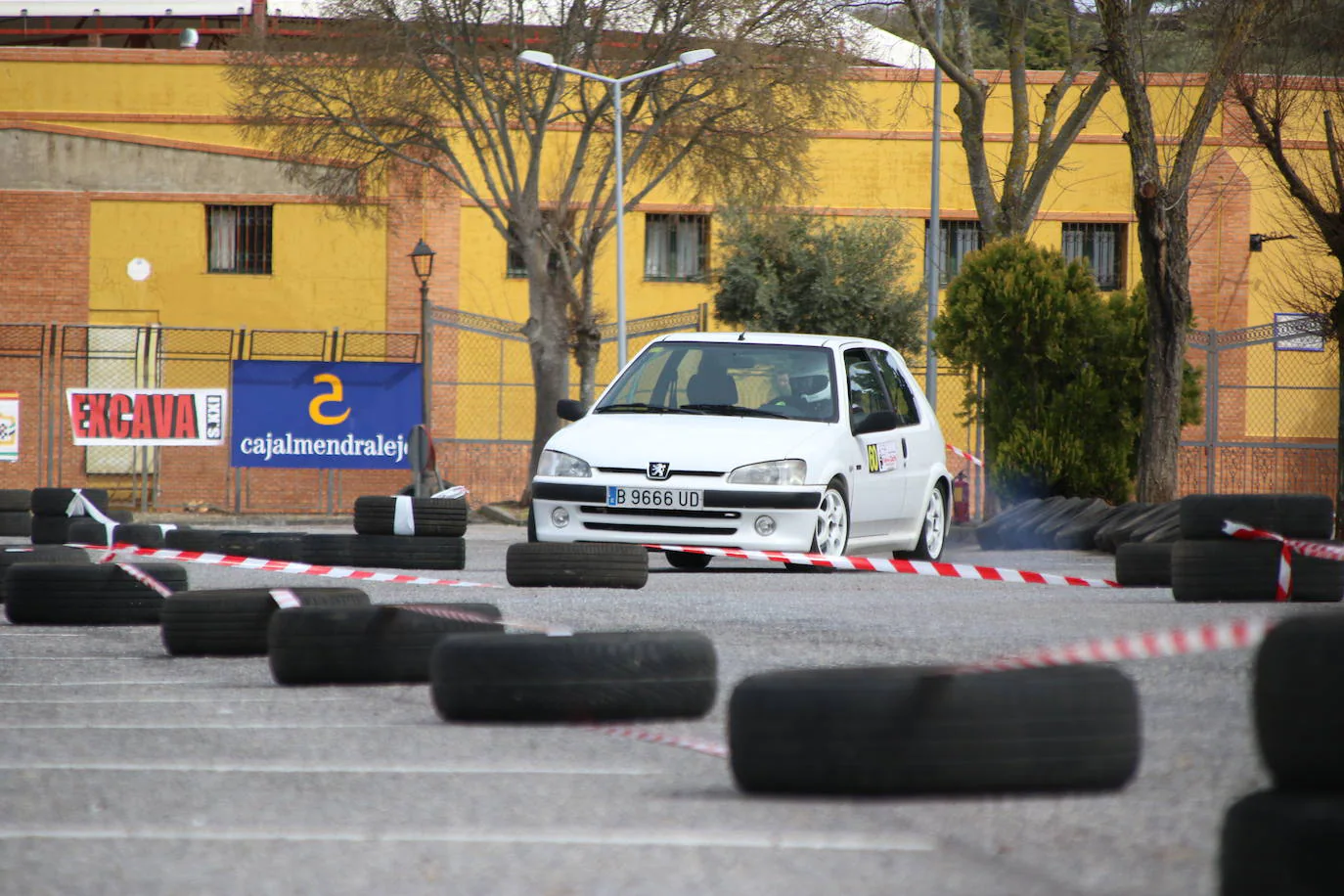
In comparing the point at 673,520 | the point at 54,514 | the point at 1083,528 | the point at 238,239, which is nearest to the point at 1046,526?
the point at 1083,528

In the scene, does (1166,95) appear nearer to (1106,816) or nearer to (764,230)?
(764,230)

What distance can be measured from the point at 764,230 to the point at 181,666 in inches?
1195

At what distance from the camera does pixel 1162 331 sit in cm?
1952

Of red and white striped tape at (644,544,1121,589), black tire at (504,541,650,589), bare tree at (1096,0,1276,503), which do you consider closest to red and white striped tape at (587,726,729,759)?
red and white striped tape at (644,544,1121,589)

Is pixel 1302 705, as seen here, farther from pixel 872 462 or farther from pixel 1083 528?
pixel 1083 528

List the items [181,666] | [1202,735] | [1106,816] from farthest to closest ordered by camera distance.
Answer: [181,666]
[1202,735]
[1106,816]

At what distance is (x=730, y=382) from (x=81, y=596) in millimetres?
5109

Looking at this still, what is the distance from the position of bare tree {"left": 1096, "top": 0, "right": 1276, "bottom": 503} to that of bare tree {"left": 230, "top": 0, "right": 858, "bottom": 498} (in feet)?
32.6

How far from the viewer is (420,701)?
621 cm

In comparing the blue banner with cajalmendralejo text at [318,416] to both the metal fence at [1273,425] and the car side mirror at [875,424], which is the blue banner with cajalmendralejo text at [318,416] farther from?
the car side mirror at [875,424]

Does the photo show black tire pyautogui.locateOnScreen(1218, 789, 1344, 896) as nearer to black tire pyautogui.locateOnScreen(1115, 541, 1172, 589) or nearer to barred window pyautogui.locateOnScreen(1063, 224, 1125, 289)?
black tire pyautogui.locateOnScreen(1115, 541, 1172, 589)

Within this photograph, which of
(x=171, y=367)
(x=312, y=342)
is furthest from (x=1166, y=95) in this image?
(x=171, y=367)

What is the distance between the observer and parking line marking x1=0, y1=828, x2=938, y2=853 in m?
3.63

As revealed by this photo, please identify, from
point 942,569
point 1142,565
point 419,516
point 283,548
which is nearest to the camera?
point 942,569
